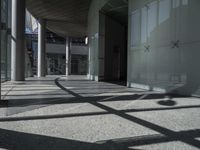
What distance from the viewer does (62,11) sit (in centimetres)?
2930

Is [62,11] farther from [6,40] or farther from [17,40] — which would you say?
[17,40]

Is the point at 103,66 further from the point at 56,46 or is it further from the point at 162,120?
the point at 56,46

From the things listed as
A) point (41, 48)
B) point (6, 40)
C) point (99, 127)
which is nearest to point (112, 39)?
point (6, 40)

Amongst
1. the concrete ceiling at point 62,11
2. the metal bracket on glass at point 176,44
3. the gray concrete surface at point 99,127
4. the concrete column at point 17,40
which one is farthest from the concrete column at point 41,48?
the gray concrete surface at point 99,127

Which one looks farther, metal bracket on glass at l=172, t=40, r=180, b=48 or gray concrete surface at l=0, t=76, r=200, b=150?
metal bracket on glass at l=172, t=40, r=180, b=48

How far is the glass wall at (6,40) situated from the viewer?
19.2 meters

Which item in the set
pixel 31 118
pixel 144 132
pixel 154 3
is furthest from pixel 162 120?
pixel 154 3

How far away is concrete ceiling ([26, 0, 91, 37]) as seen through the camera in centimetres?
2619

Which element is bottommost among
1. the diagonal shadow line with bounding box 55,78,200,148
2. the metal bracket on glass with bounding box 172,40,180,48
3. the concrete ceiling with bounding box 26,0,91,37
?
the diagonal shadow line with bounding box 55,78,200,148

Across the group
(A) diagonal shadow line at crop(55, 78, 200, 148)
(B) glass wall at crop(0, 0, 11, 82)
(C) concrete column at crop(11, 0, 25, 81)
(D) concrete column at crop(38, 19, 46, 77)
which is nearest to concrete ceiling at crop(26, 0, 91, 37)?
(D) concrete column at crop(38, 19, 46, 77)

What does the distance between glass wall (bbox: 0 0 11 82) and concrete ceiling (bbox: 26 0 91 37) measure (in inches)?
207

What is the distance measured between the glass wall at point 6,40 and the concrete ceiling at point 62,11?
17.3 ft

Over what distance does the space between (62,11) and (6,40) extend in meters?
10.3

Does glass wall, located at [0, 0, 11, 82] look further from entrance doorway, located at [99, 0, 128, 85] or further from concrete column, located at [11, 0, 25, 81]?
entrance doorway, located at [99, 0, 128, 85]
